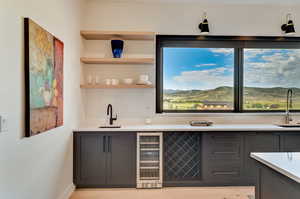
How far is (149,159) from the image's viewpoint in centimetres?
305

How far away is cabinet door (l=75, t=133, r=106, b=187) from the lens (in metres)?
2.96

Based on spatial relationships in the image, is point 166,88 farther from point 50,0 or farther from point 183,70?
point 50,0

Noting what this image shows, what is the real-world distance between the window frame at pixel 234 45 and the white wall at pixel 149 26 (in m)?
0.09

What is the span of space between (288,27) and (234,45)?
91 cm

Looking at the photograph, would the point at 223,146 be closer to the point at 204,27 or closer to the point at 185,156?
the point at 185,156

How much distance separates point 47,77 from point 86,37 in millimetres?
1613

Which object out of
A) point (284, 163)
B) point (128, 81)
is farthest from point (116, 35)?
point (284, 163)

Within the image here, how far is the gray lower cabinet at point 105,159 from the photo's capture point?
2.96m

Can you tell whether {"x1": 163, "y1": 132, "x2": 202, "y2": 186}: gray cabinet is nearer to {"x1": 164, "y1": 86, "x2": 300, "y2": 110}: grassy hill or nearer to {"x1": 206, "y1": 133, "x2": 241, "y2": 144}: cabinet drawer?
{"x1": 206, "y1": 133, "x2": 241, "y2": 144}: cabinet drawer

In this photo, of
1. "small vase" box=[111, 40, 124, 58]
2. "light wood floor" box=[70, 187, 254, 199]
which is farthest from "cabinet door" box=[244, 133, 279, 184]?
"small vase" box=[111, 40, 124, 58]

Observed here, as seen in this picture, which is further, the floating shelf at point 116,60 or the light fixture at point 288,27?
the light fixture at point 288,27

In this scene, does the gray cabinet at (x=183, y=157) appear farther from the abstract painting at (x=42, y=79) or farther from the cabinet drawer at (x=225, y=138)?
the abstract painting at (x=42, y=79)

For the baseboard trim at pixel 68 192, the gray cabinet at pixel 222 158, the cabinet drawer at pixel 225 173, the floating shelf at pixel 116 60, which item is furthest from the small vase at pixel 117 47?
the cabinet drawer at pixel 225 173

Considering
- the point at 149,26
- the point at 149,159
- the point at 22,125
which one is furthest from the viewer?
the point at 149,26
